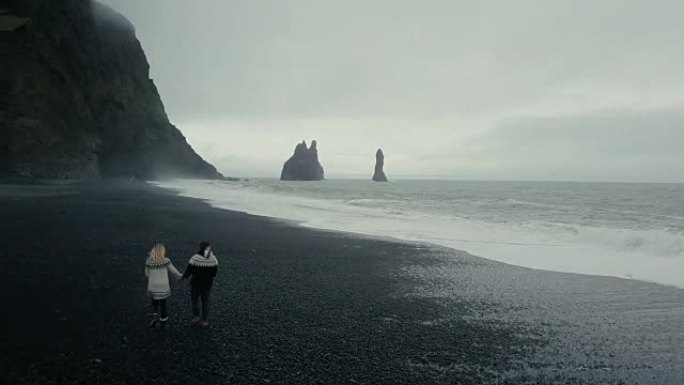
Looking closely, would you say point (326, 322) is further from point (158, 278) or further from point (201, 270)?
point (158, 278)

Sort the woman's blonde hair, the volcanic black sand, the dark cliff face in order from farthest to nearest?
the dark cliff face, the woman's blonde hair, the volcanic black sand

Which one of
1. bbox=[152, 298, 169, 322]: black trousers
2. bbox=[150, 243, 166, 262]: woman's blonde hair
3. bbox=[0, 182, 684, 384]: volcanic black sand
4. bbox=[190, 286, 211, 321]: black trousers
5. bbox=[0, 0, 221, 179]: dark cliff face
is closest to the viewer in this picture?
bbox=[0, 182, 684, 384]: volcanic black sand

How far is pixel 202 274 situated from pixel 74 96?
71.7 m

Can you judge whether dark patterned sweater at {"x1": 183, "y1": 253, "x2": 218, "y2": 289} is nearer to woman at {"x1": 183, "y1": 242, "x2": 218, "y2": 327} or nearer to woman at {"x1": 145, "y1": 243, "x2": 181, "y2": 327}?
woman at {"x1": 183, "y1": 242, "x2": 218, "y2": 327}

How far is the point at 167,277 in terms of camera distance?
9.24m

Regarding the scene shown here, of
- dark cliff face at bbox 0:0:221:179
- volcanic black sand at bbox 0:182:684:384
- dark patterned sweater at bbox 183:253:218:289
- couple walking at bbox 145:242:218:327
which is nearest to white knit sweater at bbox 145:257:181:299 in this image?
couple walking at bbox 145:242:218:327

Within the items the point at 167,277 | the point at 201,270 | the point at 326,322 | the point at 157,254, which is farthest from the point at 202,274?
the point at 326,322

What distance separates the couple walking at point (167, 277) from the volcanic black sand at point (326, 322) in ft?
1.28

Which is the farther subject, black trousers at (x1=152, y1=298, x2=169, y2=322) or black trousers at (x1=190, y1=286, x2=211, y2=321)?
black trousers at (x1=190, y1=286, x2=211, y2=321)

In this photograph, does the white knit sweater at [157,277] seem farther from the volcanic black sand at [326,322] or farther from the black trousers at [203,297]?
the volcanic black sand at [326,322]

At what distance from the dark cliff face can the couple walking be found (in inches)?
2386

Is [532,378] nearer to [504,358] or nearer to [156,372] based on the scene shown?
[504,358]

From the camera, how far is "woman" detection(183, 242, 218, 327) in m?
9.38

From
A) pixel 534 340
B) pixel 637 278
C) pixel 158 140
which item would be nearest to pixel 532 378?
pixel 534 340
